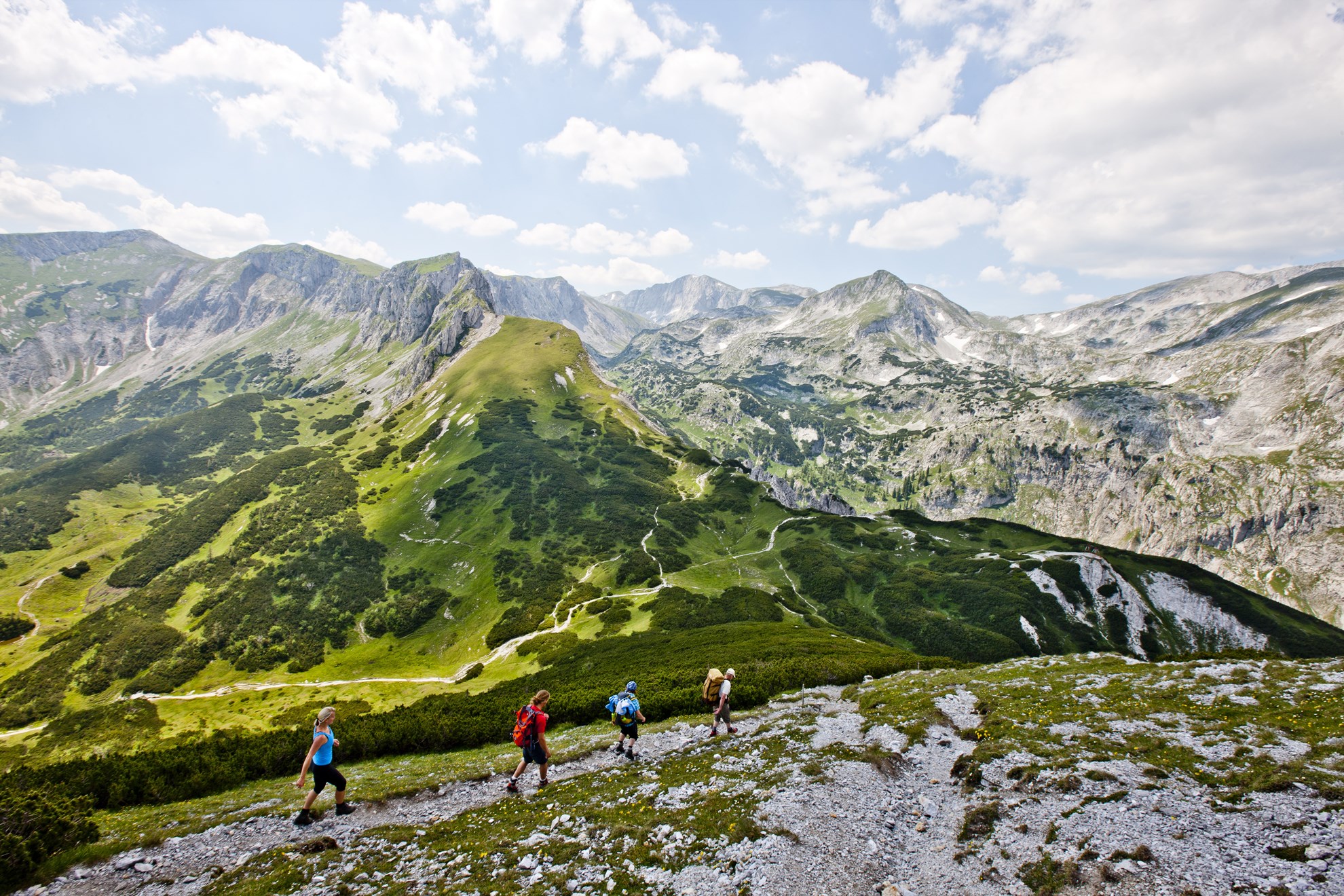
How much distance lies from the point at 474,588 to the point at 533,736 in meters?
99.8

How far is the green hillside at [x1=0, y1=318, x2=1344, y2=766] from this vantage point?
3164 inches

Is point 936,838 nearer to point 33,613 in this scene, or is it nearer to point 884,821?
point 884,821

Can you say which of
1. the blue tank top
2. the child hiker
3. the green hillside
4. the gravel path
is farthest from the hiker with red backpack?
the green hillside

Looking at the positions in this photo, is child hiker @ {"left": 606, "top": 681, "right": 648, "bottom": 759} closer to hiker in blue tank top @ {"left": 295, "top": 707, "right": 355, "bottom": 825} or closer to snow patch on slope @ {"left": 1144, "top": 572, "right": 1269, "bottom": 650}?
hiker in blue tank top @ {"left": 295, "top": 707, "right": 355, "bottom": 825}

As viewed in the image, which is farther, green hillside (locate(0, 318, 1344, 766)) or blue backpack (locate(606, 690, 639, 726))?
green hillside (locate(0, 318, 1344, 766))

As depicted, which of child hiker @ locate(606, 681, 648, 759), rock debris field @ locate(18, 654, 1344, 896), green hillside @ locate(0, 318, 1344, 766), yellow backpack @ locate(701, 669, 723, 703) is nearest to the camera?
rock debris field @ locate(18, 654, 1344, 896)

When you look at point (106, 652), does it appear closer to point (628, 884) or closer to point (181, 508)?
point (181, 508)

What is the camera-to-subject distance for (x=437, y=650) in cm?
9488

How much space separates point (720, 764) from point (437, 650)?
89.9m

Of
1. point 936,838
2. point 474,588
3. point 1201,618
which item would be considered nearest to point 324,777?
point 936,838

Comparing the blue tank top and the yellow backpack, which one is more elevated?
the blue tank top

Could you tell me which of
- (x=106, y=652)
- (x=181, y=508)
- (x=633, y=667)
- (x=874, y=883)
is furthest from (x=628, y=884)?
(x=181, y=508)

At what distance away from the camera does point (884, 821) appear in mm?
16547

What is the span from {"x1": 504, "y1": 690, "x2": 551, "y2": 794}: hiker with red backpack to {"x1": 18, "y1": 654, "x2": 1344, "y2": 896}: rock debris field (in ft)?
2.86
